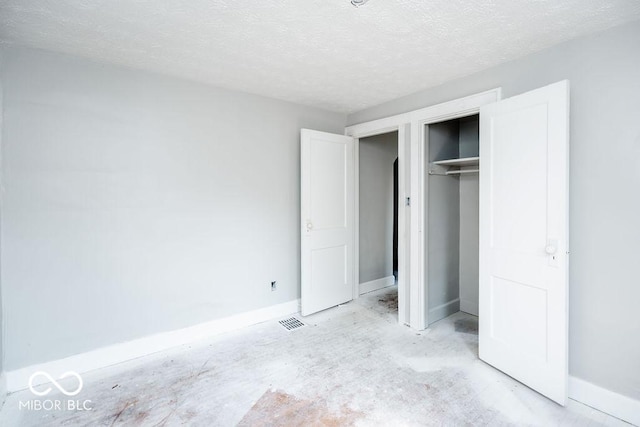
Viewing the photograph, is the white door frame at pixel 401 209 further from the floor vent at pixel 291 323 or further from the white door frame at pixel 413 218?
the floor vent at pixel 291 323

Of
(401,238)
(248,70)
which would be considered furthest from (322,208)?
(248,70)

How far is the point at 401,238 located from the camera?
3191mm

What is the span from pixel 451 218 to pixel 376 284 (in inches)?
59.3

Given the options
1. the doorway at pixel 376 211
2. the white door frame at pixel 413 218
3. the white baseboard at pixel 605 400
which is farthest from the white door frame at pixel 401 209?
the white baseboard at pixel 605 400

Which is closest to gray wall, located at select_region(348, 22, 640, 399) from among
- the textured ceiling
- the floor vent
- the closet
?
the textured ceiling

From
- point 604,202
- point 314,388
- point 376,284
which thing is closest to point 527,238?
point 604,202

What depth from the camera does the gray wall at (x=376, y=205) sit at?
13.7 feet

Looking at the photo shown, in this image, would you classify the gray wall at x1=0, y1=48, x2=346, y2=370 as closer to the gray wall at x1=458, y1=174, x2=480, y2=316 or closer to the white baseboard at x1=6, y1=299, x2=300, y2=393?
the white baseboard at x1=6, y1=299, x2=300, y2=393

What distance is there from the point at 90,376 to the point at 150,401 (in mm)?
665

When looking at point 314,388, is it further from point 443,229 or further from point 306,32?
point 306,32

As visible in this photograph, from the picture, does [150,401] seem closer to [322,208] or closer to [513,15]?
[322,208]

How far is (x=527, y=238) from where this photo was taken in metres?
2.11

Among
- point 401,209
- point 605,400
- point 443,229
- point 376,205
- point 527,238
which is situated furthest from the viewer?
point 376,205

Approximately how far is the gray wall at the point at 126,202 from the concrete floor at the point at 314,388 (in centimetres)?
42
